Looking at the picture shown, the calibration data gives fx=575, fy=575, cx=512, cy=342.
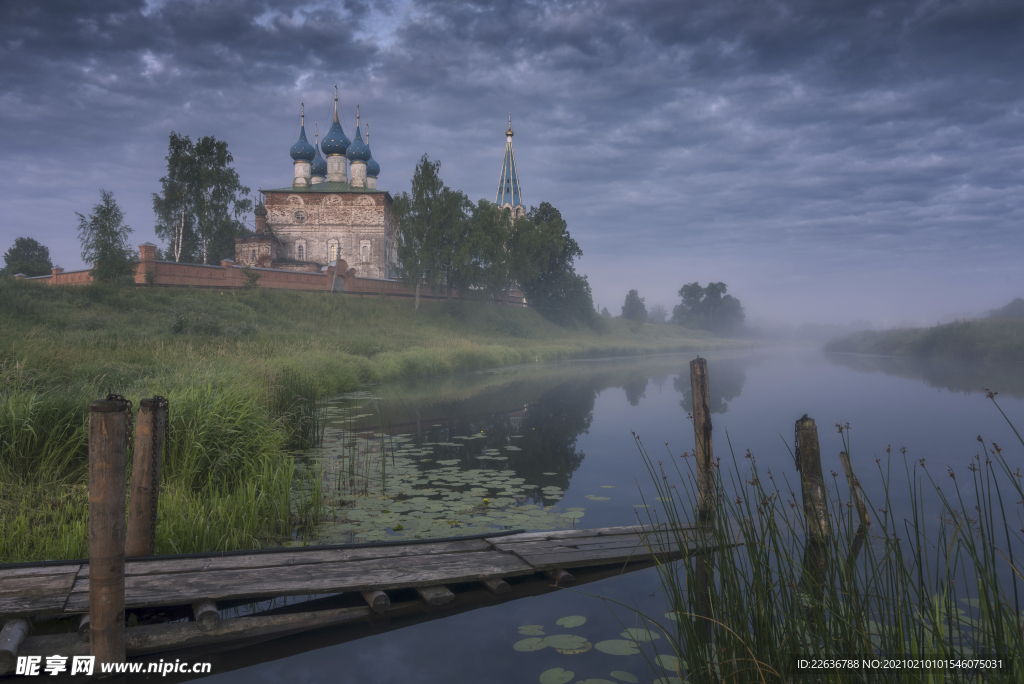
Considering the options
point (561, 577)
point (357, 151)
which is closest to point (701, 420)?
point (561, 577)

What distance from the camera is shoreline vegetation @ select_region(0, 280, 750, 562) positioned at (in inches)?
166

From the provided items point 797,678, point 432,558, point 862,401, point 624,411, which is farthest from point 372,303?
point 797,678

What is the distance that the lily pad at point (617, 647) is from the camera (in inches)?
123

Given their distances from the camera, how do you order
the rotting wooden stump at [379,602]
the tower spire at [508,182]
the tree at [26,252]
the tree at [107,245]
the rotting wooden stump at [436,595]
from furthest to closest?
the tower spire at [508,182], the tree at [26,252], the tree at [107,245], the rotting wooden stump at [436,595], the rotting wooden stump at [379,602]

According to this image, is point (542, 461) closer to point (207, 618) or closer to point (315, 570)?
point (315, 570)

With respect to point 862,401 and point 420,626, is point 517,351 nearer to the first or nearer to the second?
point 862,401

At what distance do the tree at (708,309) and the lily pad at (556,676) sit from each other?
2925 inches

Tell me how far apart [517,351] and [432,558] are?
23806 millimetres

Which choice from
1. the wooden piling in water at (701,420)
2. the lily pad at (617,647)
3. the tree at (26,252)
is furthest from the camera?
the tree at (26,252)

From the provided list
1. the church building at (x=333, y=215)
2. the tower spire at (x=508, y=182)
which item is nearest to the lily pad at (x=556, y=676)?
the church building at (x=333, y=215)

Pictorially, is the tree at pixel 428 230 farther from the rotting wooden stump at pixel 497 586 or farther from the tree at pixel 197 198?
the rotting wooden stump at pixel 497 586

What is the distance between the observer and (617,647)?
319 centimetres

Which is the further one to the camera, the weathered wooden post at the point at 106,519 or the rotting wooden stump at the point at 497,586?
the rotting wooden stump at the point at 497,586

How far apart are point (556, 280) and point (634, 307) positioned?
2131cm
